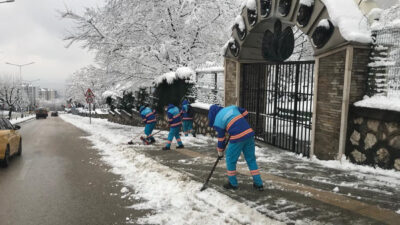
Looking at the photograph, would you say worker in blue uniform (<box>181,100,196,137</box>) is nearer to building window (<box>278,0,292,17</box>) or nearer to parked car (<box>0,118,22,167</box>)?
building window (<box>278,0,292,17</box>)

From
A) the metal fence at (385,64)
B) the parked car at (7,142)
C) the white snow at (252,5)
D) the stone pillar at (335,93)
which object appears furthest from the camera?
the white snow at (252,5)

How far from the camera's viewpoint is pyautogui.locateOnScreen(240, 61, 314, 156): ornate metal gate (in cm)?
864

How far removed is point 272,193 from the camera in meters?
5.59

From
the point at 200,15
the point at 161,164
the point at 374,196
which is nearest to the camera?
the point at 374,196

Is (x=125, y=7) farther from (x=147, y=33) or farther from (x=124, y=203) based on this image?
(x=124, y=203)

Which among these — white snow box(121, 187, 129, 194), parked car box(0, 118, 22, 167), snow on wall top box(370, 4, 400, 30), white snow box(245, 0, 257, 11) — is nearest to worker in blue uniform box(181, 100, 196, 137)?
white snow box(245, 0, 257, 11)

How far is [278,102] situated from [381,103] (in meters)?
3.52

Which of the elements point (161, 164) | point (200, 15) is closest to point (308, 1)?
point (161, 164)

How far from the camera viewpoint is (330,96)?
735 centimetres

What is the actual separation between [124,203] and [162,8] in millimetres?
11969

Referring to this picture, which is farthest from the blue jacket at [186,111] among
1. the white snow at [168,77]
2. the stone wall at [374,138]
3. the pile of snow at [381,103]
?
the pile of snow at [381,103]

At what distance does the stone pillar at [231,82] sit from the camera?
11260mm

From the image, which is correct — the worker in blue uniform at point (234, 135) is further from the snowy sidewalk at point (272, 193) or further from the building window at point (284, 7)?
the building window at point (284, 7)

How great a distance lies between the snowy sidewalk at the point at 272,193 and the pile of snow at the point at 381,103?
1273 mm
